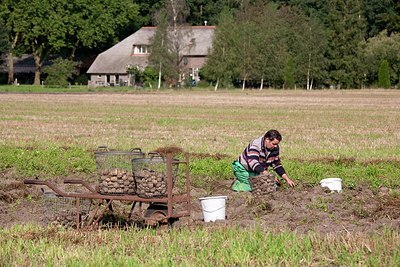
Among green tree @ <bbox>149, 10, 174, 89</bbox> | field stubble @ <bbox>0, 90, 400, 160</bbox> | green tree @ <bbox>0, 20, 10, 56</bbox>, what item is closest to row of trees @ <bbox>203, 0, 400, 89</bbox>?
green tree @ <bbox>149, 10, 174, 89</bbox>

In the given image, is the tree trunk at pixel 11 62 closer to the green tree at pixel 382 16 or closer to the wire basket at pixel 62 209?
the green tree at pixel 382 16

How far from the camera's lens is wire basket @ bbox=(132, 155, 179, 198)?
11.2 metres

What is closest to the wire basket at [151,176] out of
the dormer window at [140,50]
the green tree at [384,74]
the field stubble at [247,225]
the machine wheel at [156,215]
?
the machine wheel at [156,215]

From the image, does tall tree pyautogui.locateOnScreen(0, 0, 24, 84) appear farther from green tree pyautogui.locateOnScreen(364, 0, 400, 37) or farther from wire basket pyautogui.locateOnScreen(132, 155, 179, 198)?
wire basket pyautogui.locateOnScreen(132, 155, 179, 198)

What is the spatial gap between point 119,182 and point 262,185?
3490 millimetres

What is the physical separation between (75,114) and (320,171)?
975 inches

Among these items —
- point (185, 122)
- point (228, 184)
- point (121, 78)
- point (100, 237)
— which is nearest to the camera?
point (100, 237)

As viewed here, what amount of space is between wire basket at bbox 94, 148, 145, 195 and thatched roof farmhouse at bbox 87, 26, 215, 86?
92451 mm

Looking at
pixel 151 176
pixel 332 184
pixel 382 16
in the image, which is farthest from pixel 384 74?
pixel 151 176

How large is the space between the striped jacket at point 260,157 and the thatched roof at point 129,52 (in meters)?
89.8

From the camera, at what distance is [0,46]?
309 feet

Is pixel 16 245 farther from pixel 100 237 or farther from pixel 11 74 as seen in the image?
pixel 11 74

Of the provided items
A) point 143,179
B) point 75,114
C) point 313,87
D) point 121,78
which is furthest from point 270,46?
point 143,179

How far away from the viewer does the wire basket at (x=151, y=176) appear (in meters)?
11.2
